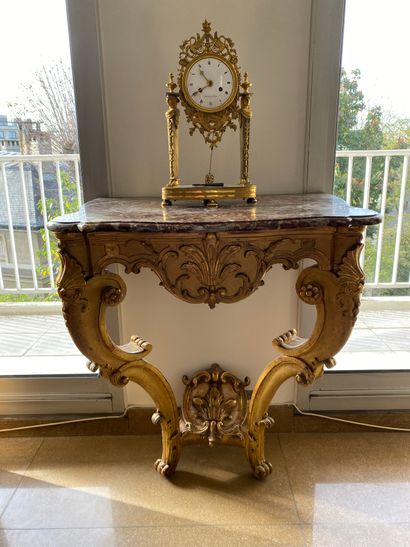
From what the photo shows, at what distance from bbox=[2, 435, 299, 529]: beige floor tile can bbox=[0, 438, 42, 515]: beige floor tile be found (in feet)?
0.10

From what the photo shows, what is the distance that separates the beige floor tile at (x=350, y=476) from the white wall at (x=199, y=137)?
0.23 metres

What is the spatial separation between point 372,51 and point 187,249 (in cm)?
109

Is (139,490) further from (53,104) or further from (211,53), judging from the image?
(53,104)

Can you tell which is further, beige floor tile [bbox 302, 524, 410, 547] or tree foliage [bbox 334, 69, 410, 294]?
tree foliage [bbox 334, 69, 410, 294]

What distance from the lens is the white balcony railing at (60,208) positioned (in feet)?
7.76

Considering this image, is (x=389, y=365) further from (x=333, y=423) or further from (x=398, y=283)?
(x=398, y=283)

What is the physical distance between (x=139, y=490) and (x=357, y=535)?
68 centimetres

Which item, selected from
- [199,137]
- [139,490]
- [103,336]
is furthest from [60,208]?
[139,490]

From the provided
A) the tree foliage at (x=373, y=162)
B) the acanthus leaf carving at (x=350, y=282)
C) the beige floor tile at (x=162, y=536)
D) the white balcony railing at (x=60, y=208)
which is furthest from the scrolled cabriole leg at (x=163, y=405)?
the white balcony railing at (x=60, y=208)

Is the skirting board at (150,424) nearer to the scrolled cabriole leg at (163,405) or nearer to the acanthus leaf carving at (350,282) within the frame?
the scrolled cabriole leg at (163,405)

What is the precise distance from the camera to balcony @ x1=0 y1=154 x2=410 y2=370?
2.28 m

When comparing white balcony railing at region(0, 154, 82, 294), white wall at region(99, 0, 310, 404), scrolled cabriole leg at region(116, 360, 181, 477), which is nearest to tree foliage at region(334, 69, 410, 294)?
white wall at region(99, 0, 310, 404)

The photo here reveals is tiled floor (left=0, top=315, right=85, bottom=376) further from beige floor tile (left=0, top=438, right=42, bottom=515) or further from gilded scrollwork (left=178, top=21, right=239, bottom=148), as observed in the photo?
gilded scrollwork (left=178, top=21, right=239, bottom=148)

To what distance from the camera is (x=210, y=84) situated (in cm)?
114
